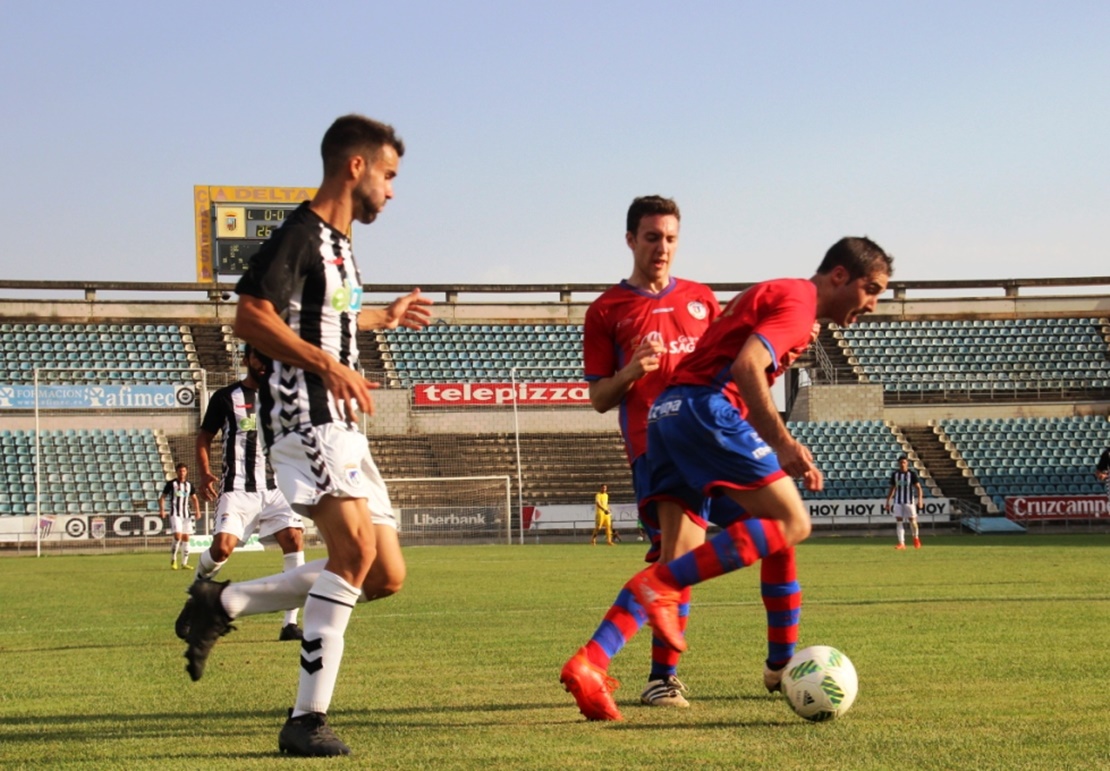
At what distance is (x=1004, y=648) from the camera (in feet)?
26.0

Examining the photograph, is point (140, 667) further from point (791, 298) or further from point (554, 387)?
point (554, 387)

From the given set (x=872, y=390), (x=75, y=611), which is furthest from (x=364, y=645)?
(x=872, y=390)

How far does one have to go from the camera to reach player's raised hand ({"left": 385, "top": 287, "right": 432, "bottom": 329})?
5.86 meters

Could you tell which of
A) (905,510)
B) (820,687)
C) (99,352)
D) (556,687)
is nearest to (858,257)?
(820,687)

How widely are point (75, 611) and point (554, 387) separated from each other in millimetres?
30435

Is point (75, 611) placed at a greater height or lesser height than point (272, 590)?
lesser

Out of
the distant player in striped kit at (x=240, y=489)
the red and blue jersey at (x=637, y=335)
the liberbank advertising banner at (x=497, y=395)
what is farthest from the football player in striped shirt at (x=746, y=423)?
the liberbank advertising banner at (x=497, y=395)

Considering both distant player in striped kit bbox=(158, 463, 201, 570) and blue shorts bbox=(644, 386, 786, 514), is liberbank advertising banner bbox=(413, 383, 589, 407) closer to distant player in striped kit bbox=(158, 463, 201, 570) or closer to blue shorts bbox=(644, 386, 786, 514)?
distant player in striped kit bbox=(158, 463, 201, 570)

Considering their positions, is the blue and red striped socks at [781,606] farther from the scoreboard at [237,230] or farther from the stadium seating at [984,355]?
the stadium seating at [984,355]

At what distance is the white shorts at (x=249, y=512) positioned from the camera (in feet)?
39.2

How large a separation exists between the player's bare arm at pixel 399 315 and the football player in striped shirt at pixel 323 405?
392 millimetres

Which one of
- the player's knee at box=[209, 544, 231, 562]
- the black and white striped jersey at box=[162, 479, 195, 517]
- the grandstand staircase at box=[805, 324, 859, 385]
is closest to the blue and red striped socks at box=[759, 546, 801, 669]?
the player's knee at box=[209, 544, 231, 562]

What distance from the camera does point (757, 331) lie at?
5.46 metres

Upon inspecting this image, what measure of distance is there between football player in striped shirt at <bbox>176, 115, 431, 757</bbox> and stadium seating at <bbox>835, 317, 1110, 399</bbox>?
40.1 metres
